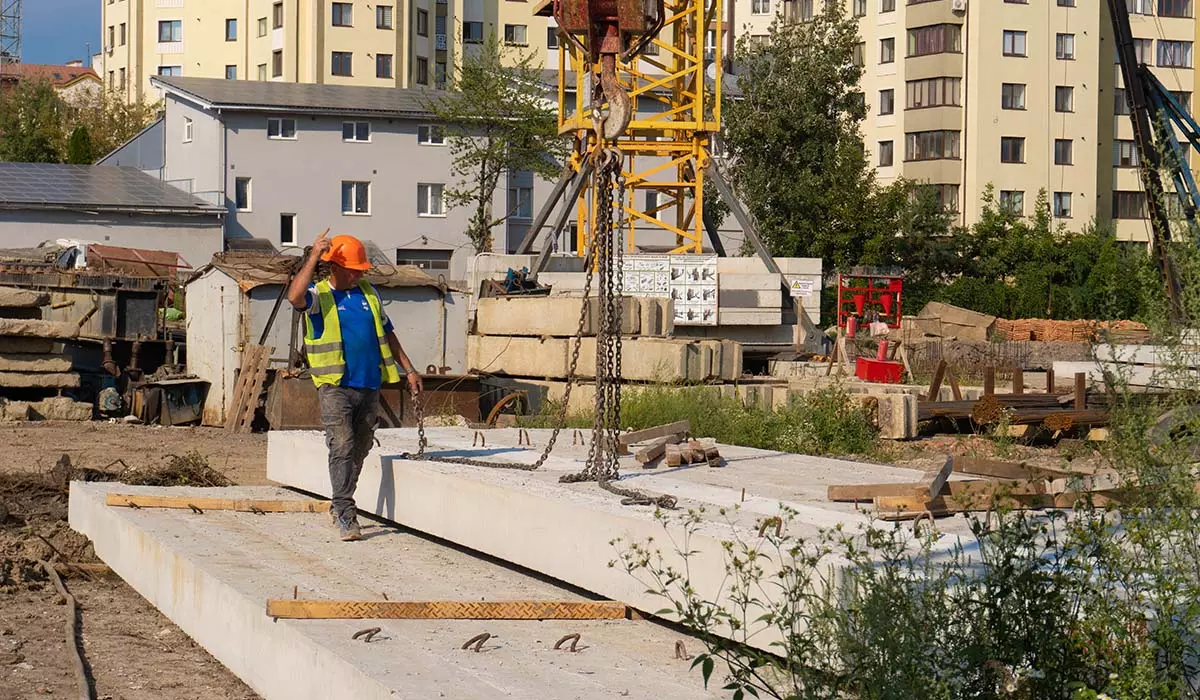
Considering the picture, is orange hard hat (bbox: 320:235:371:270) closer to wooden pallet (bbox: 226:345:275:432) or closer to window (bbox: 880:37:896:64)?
wooden pallet (bbox: 226:345:275:432)

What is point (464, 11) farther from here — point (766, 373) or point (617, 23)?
point (617, 23)

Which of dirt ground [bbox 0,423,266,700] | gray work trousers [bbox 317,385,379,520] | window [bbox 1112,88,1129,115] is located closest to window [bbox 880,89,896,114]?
window [bbox 1112,88,1129,115]

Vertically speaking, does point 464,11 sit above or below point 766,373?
above

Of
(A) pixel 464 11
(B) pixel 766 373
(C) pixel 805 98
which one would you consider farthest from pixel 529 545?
(A) pixel 464 11

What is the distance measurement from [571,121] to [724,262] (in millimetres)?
3763

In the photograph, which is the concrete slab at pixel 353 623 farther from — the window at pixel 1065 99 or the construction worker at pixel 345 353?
the window at pixel 1065 99

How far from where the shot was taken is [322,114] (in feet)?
186

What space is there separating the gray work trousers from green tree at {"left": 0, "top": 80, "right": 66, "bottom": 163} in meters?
66.2

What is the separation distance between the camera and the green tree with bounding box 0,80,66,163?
71125 millimetres

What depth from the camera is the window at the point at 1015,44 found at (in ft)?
205

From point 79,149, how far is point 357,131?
15124 mm

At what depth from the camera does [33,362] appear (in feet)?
75.5

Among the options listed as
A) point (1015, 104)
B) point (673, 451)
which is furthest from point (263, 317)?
point (1015, 104)

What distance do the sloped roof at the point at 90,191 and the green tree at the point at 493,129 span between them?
865 cm
